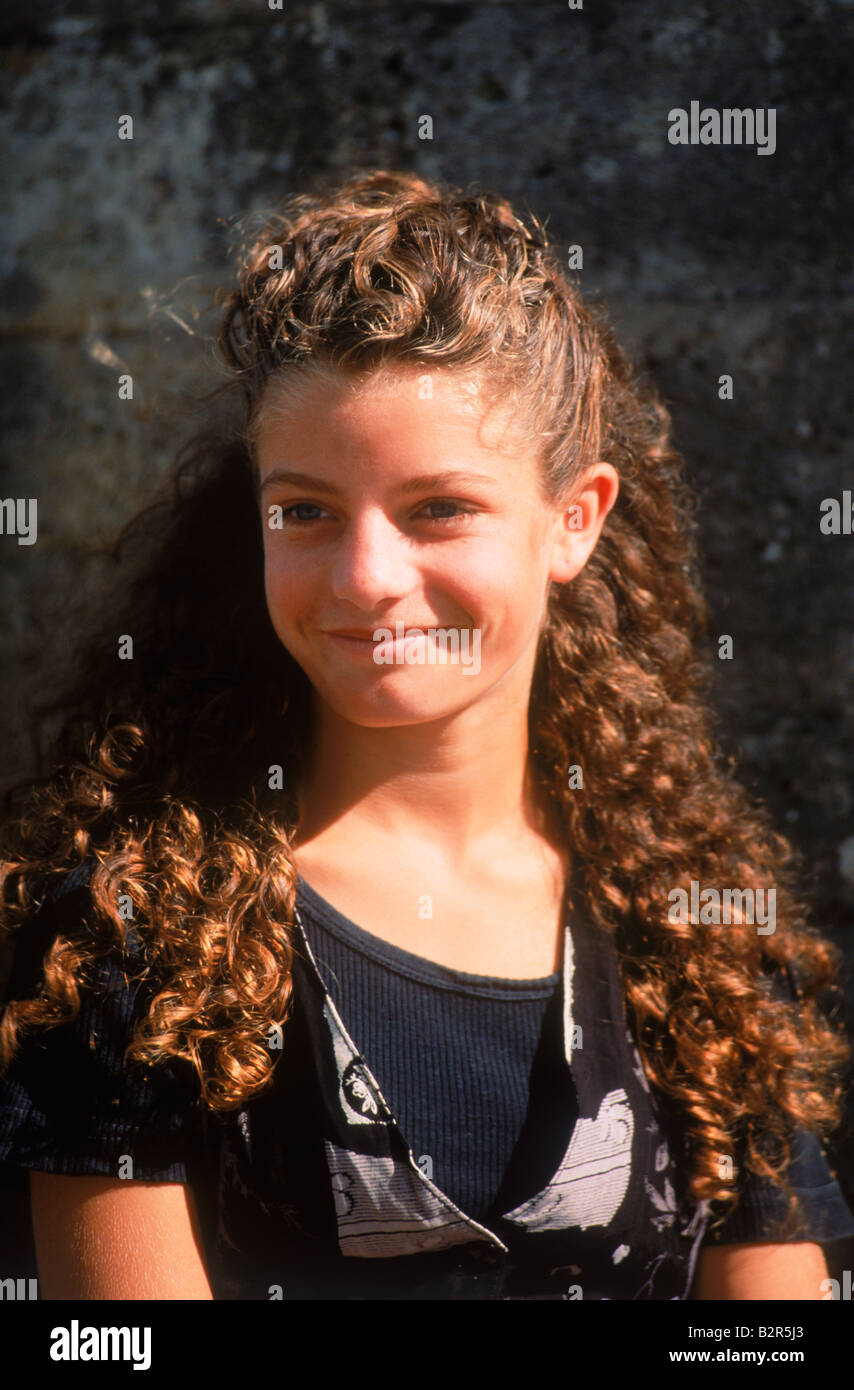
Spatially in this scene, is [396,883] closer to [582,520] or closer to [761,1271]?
[582,520]

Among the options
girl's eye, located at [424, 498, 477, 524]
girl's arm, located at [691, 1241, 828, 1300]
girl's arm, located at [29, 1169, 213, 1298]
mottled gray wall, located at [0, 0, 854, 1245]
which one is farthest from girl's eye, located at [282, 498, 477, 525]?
girl's arm, located at [691, 1241, 828, 1300]

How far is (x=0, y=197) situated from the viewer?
7.82ft

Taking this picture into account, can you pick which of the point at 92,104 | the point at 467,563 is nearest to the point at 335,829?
the point at 467,563

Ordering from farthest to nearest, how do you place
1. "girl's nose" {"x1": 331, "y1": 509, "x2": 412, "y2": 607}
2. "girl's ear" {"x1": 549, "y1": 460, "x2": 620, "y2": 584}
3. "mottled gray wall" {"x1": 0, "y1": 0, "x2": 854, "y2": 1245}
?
"mottled gray wall" {"x1": 0, "y1": 0, "x2": 854, "y2": 1245}, "girl's ear" {"x1": 549, "y1": 460, "x2": 620, "y2": 584}, "girl's nose" {"x1": 331, "y1": 509, "x2": 412, "y2": 607}

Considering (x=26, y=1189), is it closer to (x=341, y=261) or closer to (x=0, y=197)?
(x=341, y=261)

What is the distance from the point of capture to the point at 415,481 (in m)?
1.57

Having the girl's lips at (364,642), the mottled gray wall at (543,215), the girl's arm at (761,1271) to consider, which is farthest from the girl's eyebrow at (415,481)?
the girl's arm at (761,1271)

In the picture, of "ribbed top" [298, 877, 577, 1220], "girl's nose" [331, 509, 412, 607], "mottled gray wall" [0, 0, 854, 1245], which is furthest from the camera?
"mottled gray wall" [0, 0, 854, 1245]

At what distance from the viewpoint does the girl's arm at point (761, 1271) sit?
1.87 meters

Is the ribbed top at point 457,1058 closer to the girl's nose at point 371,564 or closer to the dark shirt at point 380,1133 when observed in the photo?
the dark shirt at point 380,1133

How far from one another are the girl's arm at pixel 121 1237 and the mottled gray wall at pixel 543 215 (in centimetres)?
103

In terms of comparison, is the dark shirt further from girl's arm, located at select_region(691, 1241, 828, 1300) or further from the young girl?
girl's arm, located at select_region(691, 1241, 828, 1300)

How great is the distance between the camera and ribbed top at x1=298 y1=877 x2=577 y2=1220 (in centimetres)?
167
